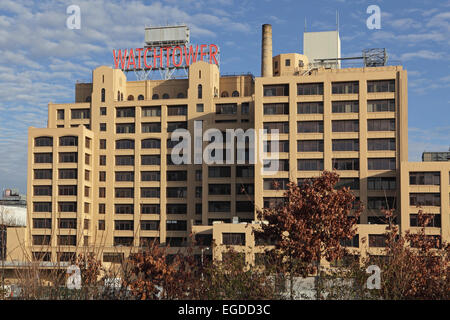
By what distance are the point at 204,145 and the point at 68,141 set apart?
2588 cm

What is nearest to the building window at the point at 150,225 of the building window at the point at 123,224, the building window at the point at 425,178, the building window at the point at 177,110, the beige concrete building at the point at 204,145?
the beige concrete building at the point at 204,145

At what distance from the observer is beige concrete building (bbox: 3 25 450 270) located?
8862 centimetres

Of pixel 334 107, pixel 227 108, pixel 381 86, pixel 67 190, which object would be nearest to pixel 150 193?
pixel 67 190

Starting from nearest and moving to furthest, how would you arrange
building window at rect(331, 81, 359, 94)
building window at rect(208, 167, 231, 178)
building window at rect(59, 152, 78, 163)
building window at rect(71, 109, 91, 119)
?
building window at rect(331, 81, 359, 94) → building window at rect(208, 167, 231, 178) → building window at rect(59, 152, 78, 163) → building window at rect(71, 109, 91, 119)

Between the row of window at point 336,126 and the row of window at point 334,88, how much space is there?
5.05 m

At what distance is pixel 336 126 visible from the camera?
9050 centimetres

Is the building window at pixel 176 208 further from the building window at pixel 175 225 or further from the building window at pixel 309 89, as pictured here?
the building window at pixel 309 89

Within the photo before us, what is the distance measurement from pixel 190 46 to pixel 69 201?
38.6m

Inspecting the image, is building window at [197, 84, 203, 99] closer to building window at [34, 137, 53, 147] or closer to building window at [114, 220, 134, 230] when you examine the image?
building window at [114, 220, 134, 230]

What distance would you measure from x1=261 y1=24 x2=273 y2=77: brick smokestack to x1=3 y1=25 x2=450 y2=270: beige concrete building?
25 centimetres

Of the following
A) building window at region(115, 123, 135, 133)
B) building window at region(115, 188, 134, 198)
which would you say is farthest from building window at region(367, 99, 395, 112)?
building window at region(115, 188, 134, 198)

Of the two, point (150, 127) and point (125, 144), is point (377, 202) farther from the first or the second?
point (125, 144)
